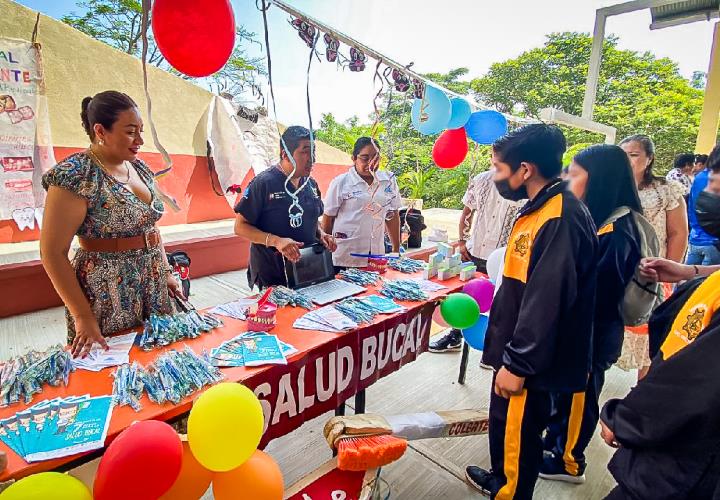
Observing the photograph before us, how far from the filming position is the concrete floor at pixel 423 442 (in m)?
1.84

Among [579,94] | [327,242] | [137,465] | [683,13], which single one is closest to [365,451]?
[137,465]

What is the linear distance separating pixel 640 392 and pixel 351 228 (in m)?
1.94

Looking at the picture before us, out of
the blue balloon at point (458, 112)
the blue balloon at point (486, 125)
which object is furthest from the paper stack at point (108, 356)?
the blue balloon at point (486, 125)

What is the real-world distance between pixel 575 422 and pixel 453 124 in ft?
7.63

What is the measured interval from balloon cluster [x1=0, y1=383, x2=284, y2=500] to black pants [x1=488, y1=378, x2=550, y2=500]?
86cm

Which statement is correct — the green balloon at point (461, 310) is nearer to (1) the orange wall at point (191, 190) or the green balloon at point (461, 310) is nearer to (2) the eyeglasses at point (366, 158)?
(2) the eyeglasses at point (366, 158)

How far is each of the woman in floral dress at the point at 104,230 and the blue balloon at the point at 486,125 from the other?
2.74m

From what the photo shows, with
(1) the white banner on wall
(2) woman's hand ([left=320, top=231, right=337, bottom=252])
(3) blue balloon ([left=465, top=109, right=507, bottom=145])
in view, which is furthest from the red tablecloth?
(1) the white banner on wall

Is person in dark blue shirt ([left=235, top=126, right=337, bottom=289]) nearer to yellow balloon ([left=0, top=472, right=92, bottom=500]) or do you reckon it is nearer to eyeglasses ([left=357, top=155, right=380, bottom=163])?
eyeglasses ([left=357, top=155, right=380, bottom=163])

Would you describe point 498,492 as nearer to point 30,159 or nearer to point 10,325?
point 10,325

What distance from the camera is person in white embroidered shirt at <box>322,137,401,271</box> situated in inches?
101

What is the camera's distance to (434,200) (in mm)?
12477

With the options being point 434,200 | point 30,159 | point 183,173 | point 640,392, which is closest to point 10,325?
point 30,159

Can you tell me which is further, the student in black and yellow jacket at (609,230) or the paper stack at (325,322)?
the paper stack at (325,322)
